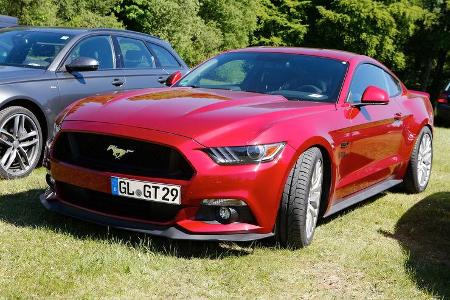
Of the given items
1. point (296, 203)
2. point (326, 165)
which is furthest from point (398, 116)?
point (296, 203)

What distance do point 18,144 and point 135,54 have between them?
2.25m

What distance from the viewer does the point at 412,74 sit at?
45.3 meters

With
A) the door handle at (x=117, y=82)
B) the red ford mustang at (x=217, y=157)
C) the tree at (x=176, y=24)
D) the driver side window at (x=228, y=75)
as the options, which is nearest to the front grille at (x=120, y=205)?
the red ford mustang at (x=217, y=157)

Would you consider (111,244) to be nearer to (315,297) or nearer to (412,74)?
(315,297)

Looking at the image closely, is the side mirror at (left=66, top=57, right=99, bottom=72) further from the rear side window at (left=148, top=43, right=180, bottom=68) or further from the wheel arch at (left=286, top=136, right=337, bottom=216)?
the wheel arch at (left=286, top=136, right=337, bottom=216)

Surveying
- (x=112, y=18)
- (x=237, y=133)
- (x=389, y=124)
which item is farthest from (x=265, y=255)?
(x=112, y=18)

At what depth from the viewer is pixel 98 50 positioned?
7.14 m

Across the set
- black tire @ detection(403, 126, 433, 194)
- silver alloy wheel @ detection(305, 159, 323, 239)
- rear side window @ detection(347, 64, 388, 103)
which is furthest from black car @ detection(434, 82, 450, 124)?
silver alloy wheel @ detection(305, 159, 323, 239)

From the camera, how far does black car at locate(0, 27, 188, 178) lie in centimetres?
593

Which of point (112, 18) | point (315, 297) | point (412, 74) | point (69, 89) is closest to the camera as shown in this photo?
point (315, 297)

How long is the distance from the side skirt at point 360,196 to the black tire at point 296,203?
1.95 ft

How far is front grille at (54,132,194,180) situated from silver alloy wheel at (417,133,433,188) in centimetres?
369

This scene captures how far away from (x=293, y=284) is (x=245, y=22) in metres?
47.8

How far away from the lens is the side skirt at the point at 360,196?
488cm
